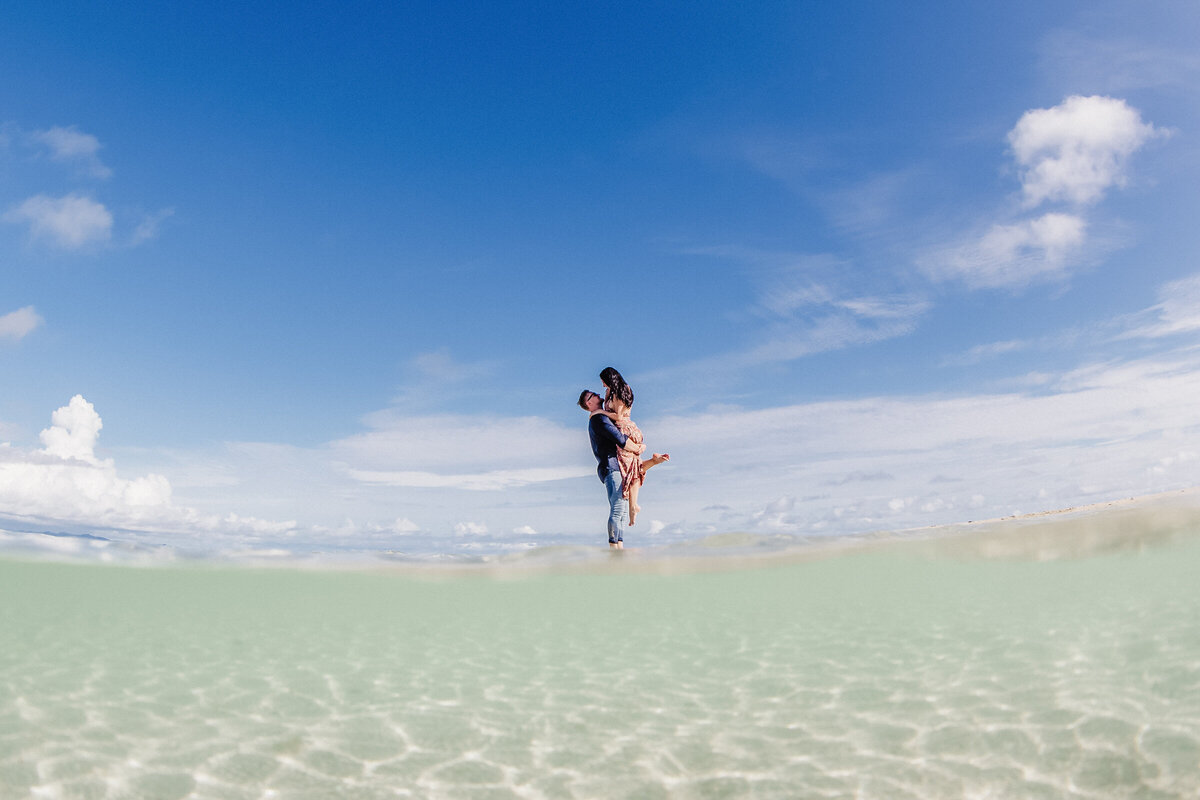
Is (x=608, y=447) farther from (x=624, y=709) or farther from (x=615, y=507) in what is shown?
(x=624, y=709)

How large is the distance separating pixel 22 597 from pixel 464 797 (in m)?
26.0

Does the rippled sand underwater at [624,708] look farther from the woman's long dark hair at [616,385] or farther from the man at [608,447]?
the woman's long dark hair at [616,385]

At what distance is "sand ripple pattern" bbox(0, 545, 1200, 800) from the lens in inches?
147

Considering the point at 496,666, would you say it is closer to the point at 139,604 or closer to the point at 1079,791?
the point at 1079,791

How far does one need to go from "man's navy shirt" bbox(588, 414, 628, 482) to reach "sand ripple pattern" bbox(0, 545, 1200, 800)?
2.49 metres

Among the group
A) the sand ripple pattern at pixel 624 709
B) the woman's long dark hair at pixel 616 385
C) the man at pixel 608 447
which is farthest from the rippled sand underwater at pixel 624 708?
the woman's long dark hair at pixel 616 385

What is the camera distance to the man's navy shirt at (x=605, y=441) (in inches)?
384

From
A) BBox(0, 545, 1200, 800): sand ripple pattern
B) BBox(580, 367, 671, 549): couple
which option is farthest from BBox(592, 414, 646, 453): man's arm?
BBox(0, 545, 1200, 800): sand ripple pattern

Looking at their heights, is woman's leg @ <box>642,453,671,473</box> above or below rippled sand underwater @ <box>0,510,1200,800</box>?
above

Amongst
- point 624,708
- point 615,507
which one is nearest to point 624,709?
point 624,708

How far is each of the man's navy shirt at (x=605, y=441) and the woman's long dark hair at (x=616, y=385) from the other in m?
0.44

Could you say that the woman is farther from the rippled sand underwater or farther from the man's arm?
the rippled sand underwater

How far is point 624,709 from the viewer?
5.20 m

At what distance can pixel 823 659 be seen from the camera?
6.68 meters
